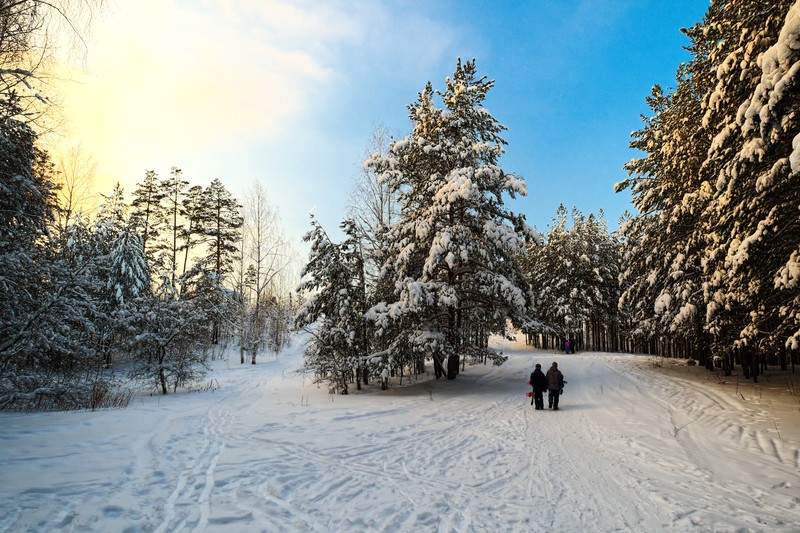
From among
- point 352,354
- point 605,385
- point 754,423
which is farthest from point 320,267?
point 754,423

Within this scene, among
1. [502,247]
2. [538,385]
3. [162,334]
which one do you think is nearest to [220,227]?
[162,334]

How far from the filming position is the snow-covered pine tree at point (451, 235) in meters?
14.4

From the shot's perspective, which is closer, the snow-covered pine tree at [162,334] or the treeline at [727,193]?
the treeline at [727,193]

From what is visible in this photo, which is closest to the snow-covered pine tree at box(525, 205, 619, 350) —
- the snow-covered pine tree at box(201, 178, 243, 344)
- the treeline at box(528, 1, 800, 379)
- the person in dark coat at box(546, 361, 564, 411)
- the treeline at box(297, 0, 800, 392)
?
the treeline at box(528, 1, 800, 379)

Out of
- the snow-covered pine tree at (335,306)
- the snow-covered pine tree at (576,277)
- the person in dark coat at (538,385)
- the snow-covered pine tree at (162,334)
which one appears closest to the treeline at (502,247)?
the snow-covered pine tree at (335,306)

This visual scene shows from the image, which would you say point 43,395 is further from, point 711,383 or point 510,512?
point 711,383

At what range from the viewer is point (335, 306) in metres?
15.8

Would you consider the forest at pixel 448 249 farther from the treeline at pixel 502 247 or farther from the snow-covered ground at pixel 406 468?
the snow-covered ground at pixel 406 468

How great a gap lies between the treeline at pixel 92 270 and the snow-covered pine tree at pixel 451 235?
9.39 m

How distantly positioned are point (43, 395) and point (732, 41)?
22.1 meters

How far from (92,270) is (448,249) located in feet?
56.5

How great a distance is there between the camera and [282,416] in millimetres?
10820

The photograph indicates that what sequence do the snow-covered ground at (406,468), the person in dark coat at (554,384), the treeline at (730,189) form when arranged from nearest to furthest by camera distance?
the snow-covered ground at (406,468) → the treeline at (730,189) → the person in dark coat at (554,384)

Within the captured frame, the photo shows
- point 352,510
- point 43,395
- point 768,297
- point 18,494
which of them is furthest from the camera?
point 43,395
